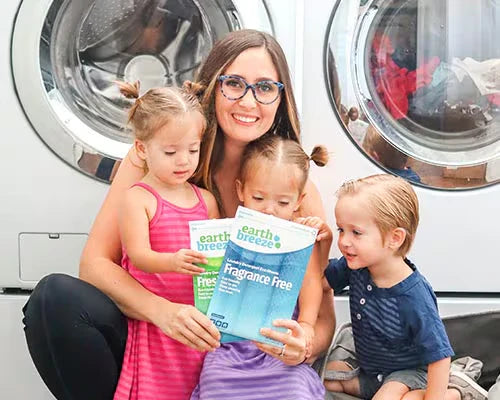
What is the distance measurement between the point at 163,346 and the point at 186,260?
186 mm

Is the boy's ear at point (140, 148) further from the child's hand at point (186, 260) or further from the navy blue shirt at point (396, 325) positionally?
the navy blue shirt at point (396, 325)

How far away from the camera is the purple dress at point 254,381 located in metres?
1.13

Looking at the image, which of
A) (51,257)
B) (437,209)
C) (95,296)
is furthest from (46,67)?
(437,209)

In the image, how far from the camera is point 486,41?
147 cm

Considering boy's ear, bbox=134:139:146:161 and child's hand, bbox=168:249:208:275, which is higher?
boy's ear, bbox=134:139:146:161

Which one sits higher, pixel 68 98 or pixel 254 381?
pixel 68 98

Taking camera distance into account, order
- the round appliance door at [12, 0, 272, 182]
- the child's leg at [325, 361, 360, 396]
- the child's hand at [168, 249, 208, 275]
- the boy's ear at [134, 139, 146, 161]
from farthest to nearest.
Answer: the round appliance door at [12, 0, 272, 182] → the child's leg at [325, 361, 360, 396] → the boy's ear at [134, 139, 146, 161] → the child's hand at [168, 249, 208, 275]

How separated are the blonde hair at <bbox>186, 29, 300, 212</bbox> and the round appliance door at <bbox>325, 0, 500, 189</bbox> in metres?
0.14

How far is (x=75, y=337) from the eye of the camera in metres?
1.16

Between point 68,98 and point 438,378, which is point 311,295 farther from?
point 68,98

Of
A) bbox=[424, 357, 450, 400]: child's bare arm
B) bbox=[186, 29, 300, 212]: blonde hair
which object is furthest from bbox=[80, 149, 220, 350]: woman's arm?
→ bbox=[424, 357, 450, 400]: child's bare arm

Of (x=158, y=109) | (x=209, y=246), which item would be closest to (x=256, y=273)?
(x=209, y=246)

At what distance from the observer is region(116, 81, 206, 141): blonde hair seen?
1146 mm

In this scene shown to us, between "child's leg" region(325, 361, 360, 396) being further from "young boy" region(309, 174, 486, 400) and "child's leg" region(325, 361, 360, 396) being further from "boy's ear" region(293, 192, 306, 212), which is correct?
"boy's ear" region(293, 192, 306, 212)
